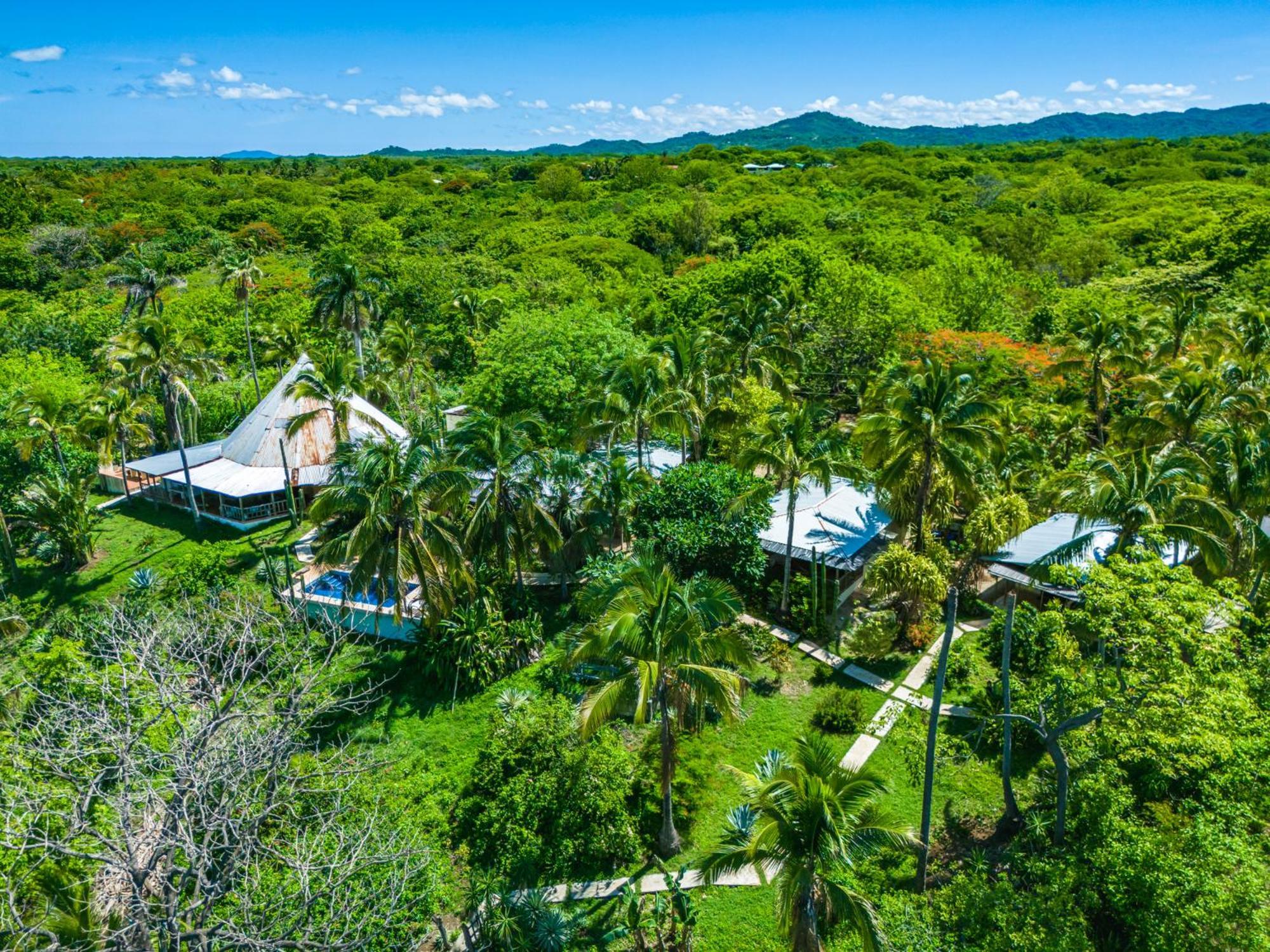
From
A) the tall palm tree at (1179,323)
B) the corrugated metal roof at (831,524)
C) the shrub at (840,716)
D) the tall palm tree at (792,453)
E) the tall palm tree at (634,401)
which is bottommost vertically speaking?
the shrub at (840,716)

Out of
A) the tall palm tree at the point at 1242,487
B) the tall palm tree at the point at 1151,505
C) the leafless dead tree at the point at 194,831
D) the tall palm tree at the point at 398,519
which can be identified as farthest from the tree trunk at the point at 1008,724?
the tall palm tree at the point at 398,519

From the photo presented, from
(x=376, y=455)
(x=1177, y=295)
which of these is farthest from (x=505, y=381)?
(x=1177, y=295)

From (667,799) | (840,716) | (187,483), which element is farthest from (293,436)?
(840,716)

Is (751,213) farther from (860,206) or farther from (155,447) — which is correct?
(155,447)

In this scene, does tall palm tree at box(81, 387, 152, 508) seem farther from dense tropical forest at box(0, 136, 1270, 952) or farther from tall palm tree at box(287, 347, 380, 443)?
tall palm tree at box(287, 347, 380, 443)

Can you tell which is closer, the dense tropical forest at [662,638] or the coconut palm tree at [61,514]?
the dense tropical forest at [662,638]

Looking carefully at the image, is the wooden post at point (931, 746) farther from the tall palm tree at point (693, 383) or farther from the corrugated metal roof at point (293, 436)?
the corrugated metal roof at point (293, 436)

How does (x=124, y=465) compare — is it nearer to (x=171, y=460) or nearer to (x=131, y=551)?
(x=171, y=460)
